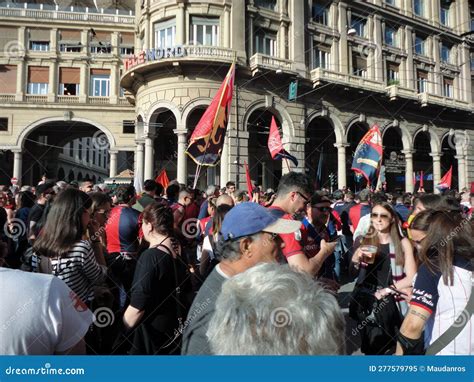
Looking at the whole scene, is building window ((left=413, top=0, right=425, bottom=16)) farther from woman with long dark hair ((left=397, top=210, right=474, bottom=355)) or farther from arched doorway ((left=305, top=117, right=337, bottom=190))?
woman with long dark hair ((left=397, top=210, right=474, bottom=355))

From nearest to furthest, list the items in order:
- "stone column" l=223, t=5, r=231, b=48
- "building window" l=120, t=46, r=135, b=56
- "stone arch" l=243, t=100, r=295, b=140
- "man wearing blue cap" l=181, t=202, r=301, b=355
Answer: "man wearing blue cap" l=181, t=202, r=301, b=355, "stone column" l=223, t=5, r=231, b=48, "stone arch" l=243, t=100, r=295, b=140, "building window" l=120, t=46, r=135, b=56

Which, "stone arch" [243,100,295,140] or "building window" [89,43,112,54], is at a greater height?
"building window" [89,43,112,54]

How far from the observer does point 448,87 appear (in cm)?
2692

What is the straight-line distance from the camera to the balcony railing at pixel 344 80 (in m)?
19.4

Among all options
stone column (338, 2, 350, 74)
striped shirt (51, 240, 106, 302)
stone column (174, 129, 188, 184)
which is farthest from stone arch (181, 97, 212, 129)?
striped shirt (51, 240, 106, 302)

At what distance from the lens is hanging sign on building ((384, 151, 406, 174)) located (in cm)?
2364

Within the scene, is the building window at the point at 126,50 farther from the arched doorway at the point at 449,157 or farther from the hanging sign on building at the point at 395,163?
the arched doorway at the point at 449,157

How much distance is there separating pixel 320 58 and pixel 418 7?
10.2 m

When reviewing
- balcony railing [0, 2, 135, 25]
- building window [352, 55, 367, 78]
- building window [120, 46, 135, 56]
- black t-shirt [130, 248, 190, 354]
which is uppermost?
balcony railing [0, 2, 135, 25]

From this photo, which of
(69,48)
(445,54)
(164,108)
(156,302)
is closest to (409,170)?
(445,54)

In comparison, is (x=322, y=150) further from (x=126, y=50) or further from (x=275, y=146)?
(x=126, y=50)

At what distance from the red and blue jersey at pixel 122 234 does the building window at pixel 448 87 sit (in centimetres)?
2813

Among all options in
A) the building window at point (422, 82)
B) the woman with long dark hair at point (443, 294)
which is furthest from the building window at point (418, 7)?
the woman with long dark hair at point (443, 294)

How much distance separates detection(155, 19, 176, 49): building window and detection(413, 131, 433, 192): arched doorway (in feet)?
56.3
